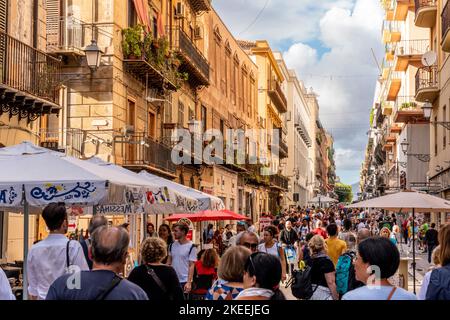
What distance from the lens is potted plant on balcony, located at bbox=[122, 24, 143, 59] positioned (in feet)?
69.8

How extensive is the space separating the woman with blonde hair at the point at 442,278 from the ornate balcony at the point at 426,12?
26733 millimetres

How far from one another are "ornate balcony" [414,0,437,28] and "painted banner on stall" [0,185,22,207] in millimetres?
25606

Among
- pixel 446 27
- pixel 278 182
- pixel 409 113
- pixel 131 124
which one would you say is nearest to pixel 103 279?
pixel 131 124

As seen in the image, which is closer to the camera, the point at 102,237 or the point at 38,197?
the point at 102,237

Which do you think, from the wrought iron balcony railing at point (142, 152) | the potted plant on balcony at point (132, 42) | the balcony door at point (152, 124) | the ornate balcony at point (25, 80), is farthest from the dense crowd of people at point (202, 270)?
the balcony door at point (152, 124)

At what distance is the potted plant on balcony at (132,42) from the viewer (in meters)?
21.3

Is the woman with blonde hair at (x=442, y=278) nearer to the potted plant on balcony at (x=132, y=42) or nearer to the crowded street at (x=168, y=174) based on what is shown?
the crowded street at (x=168, y=174)

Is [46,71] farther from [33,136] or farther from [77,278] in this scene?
[77,278]

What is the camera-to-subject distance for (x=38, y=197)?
26.4ft

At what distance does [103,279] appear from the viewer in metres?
4.20

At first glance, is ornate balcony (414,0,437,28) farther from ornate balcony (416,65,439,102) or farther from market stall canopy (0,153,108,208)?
market stall canopy (0,153,108,208)

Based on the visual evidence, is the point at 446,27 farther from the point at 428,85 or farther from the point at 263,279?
the point at 263,279

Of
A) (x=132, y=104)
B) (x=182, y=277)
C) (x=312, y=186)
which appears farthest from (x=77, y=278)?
(x=312, y=186)

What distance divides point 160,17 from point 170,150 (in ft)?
15.2
